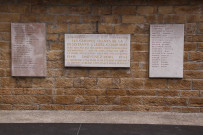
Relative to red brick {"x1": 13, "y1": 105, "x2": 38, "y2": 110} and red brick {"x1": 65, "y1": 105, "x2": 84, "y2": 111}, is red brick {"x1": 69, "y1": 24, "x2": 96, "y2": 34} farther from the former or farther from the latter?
red brick {"x1": 13, "y1": 105, "x2": 38, "y2": 110}

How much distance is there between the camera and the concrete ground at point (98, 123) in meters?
3.62

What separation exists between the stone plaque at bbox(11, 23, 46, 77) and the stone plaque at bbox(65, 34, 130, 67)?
50 cm

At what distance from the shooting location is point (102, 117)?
174 inches

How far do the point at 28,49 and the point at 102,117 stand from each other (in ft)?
6.37

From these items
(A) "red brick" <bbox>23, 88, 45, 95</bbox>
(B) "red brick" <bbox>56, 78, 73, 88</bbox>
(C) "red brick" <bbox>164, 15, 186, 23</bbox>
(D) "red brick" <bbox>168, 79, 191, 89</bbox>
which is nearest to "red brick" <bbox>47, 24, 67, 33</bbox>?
(B) "red brick" <bbox>56, 78, 73, 88</bbox>

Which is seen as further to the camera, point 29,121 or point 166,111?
point 166,111

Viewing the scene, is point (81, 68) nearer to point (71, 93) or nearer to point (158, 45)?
point (71, 93)

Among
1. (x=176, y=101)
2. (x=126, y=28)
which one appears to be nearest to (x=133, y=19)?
(x=126, y=28)

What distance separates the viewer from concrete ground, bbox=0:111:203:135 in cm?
362

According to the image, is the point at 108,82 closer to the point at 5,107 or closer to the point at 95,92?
the point at 95,92

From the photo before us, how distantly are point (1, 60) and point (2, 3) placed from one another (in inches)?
43.8

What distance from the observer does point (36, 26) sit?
4.75 meters

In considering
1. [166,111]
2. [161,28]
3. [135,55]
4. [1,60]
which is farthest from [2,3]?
[166,111]
